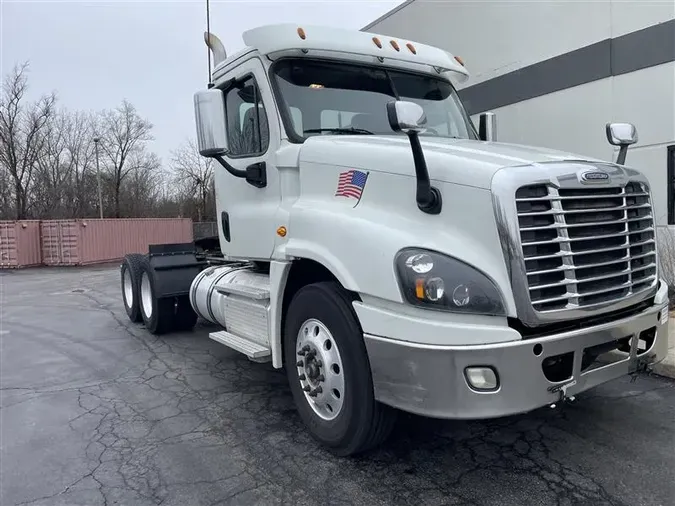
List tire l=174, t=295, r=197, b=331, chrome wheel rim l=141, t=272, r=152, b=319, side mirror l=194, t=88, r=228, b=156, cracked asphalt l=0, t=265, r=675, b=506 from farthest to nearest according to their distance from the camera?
1. chrome wheel rim l=141, t=272, r=152, b=319
2. tire l=174, t=295, r=197, b=331
3. side mirror l=194, t=88, r=228, b=156
4. cracked asphalt l=0, t=265, r=675, b=506

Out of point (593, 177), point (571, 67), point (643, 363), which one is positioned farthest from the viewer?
point (571, 67)

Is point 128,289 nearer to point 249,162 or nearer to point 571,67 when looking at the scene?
point 249,162

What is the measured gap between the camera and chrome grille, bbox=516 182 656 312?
2.82 meters

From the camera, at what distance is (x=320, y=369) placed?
11.6 feet

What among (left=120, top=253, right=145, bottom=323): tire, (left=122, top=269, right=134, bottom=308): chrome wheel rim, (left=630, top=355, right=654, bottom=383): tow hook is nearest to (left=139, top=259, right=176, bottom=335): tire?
(left=120, top=253, right=145, bottom=323): tire

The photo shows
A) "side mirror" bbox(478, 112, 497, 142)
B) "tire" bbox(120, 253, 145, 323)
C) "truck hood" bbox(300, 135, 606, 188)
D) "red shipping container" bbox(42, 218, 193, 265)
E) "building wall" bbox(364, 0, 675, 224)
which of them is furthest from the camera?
"red shipping container" bbox(42, 218, 193, 265)

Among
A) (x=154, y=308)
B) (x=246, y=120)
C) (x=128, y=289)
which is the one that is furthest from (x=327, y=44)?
(x=128, y=289)

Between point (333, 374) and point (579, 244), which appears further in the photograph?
point (333, 374)

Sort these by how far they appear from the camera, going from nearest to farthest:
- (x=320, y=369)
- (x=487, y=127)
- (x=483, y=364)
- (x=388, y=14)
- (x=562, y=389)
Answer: (x=483, y=364) < (x=562, y=389) < (x=320, y=369) < (x=487, y=127) < (x=388, y=14)

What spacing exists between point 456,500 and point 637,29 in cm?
776

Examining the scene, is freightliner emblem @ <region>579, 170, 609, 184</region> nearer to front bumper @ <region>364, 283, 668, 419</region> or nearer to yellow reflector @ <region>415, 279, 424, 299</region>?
front bumper @ <region>364, 283, 668, 419</region>

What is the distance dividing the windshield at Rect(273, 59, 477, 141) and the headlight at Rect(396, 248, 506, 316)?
5.52 feet

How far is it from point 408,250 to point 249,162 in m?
2.20

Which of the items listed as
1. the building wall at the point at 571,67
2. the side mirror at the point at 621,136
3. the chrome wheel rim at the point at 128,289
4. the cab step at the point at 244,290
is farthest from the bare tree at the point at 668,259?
the chrome wheel rim at the point at 128,289
